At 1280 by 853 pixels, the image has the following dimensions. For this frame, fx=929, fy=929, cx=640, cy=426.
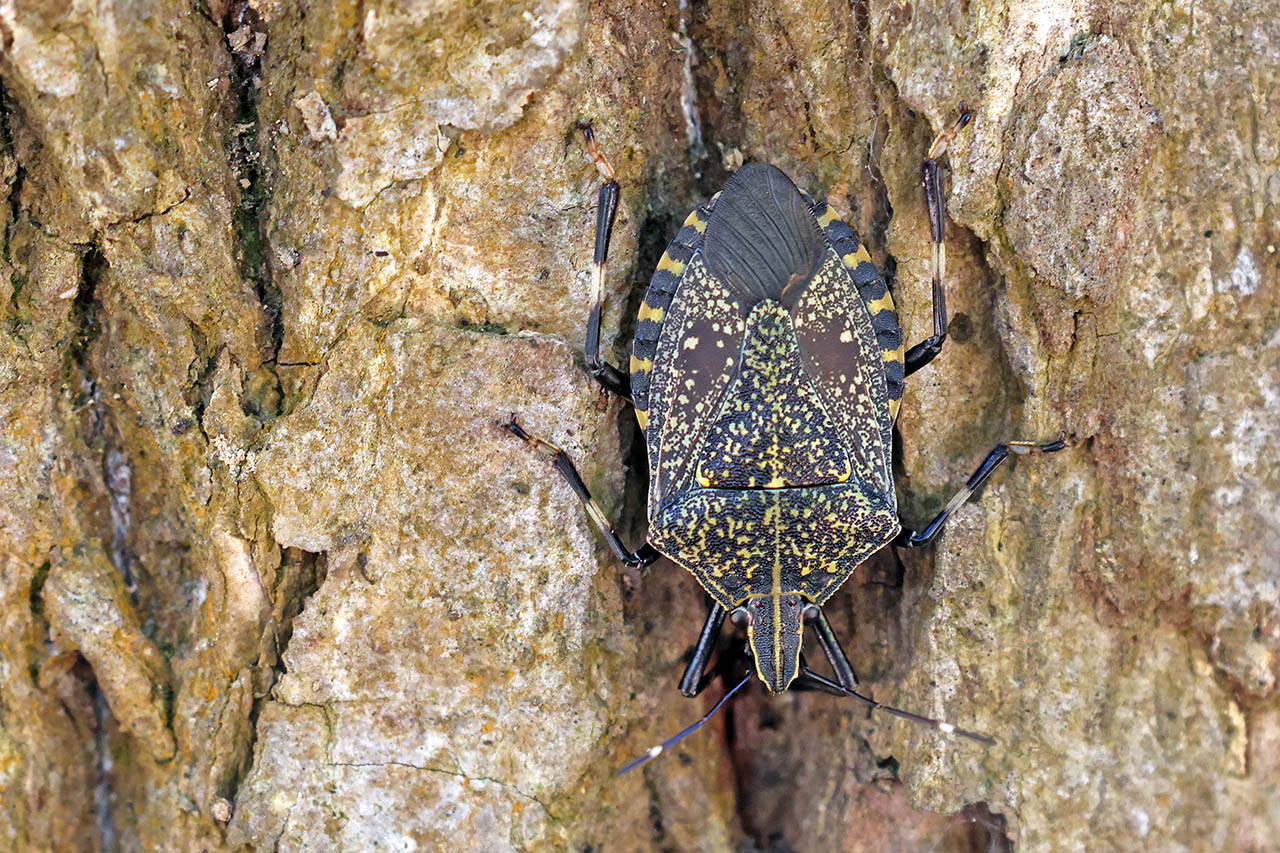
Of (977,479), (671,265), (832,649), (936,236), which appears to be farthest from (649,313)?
(832,649)

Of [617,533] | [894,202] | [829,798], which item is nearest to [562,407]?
[617,533]

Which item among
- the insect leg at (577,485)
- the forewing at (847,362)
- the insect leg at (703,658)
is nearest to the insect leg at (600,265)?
the insect leg at (577,485)

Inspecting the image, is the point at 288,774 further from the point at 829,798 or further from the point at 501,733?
the point at 829,798

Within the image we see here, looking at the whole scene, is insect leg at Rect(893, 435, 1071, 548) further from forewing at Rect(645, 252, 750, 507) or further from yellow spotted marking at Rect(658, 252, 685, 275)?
yellow spotted marking at Rect(658, 252, 685, 275)

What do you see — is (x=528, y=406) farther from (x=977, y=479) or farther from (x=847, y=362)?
(x=977, y=479)

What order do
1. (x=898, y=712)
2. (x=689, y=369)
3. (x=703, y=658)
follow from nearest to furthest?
(x=689, y=369), (x=898, y=712), (x=703, y=658)

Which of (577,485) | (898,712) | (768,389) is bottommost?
(898,712)
